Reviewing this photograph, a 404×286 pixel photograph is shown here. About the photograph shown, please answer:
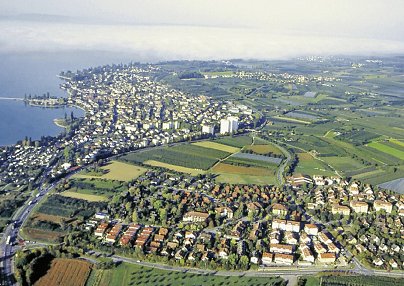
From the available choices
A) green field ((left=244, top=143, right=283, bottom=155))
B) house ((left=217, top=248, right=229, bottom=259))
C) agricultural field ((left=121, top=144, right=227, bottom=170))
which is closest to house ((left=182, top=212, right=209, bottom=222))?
house ((left=217, top=248, right=229, bottom=259))

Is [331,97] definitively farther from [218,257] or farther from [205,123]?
[218,257]

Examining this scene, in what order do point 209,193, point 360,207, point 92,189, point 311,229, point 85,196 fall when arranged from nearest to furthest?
point 311,229, point 360,207, point 85,196, point 92,189, point 209,193

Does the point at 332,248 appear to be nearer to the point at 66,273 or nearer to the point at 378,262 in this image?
the point at 378,262

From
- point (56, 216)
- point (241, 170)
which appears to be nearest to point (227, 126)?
Answer: point (241, 170)

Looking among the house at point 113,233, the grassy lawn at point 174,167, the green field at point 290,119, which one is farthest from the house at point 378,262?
the green field at point 290,119

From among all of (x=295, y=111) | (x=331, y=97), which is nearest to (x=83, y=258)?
(x=295, y=111)

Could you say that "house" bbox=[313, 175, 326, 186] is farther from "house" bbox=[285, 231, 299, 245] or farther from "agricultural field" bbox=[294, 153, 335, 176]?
"house" bbox=[285, 231, 299, 245]
